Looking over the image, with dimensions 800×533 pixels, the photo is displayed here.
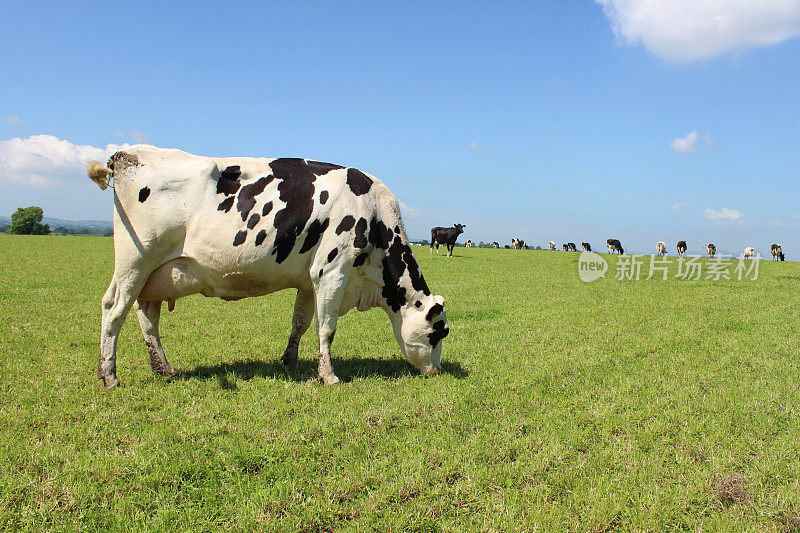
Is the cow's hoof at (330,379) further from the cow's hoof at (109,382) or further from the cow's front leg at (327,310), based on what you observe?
the cow's hoof at (109,382)

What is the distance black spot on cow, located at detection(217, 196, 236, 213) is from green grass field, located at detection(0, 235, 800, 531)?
7.65ft

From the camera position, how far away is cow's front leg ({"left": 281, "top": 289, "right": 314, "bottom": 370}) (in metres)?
7.37

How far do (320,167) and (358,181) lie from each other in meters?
0.58

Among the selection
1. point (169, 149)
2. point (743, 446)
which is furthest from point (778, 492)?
point (169, 149)

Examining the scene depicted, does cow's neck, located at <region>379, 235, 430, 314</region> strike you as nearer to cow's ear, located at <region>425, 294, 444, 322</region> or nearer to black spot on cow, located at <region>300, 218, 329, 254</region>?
cow's ear, located at <region>425, 294, 444, 322</region>

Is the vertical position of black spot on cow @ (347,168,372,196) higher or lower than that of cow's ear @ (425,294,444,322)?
higher

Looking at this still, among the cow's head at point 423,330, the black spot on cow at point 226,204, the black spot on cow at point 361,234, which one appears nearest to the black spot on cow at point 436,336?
the cow's head at point 423,330

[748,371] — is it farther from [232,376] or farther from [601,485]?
[232,376]

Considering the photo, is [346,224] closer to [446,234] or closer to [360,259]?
[360,259]

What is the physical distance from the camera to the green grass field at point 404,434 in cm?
373

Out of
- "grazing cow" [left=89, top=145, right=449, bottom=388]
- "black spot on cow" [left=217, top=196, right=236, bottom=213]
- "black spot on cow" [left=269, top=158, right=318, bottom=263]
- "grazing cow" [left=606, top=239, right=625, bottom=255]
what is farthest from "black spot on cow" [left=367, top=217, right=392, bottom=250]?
"grazing cow" [left=606, top=239, right=625, bottom=255]

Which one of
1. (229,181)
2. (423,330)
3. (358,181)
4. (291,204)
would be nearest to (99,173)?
(229,181)

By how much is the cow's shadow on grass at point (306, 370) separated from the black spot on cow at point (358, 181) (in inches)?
105

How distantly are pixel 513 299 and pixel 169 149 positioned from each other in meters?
11.1
